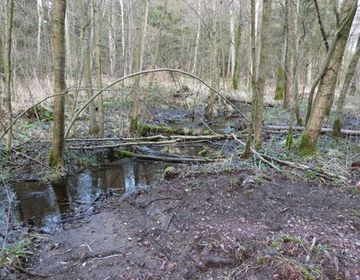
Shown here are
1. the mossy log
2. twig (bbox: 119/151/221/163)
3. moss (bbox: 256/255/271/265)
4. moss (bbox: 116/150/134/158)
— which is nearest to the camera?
moss (bbox: 256/255/271/265)

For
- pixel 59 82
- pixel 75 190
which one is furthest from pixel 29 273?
pixel 59 82

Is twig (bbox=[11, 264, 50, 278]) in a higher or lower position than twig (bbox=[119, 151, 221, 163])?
lower

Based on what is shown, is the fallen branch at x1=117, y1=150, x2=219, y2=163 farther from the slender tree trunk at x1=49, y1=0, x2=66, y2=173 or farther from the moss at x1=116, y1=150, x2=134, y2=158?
the slender tree trunk at x1=49, y1=0, x2=66, y2=173

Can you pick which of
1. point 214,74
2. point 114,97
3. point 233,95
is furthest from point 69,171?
point 233,95

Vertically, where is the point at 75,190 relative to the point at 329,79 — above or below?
below

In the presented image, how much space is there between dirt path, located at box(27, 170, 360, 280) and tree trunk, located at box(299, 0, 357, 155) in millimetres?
1322

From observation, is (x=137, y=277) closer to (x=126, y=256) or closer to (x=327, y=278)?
(x=126, y=256)

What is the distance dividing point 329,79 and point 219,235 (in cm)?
356

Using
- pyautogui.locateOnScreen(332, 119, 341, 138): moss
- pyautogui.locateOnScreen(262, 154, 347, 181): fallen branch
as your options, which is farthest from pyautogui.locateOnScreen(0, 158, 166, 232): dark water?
pyautogui.locateOnScreen(332, 119, 341, 138): moss

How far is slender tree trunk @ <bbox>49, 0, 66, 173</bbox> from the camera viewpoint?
16.4 ft

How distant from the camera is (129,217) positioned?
4008 mm

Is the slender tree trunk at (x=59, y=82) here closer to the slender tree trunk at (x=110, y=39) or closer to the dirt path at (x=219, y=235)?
the dirt path at (x=219, y=235)

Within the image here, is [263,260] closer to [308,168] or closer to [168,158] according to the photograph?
[308,168]

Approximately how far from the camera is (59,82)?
17.3ft
